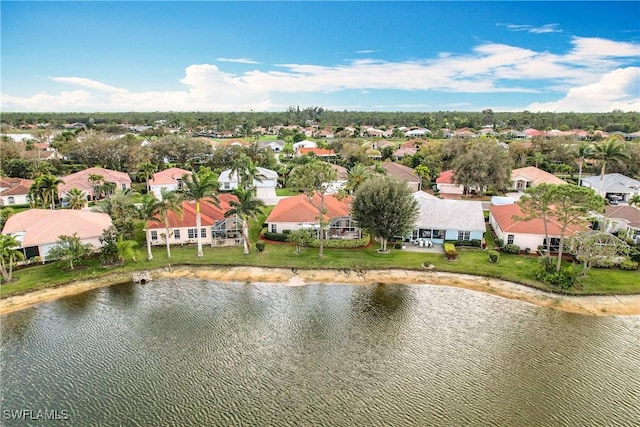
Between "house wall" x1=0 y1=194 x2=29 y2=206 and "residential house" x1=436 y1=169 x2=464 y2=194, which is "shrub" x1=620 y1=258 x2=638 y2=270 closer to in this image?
"residential house" x1=436 y1=169 x2=464 y2=194

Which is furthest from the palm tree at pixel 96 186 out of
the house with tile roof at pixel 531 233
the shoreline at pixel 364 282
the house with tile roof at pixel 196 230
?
the house with tile roof at pixel 531 233

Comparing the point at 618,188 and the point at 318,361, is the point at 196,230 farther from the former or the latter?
the point at 618,188

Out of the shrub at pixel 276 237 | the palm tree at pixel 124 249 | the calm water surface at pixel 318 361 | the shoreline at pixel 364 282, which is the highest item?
the palm tree at pixel 124 249

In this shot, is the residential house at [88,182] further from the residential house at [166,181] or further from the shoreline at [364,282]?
the shoreline at [364,282]

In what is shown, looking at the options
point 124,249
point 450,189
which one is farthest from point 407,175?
point 124,249

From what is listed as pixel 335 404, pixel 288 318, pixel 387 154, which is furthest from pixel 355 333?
pixel 387 154

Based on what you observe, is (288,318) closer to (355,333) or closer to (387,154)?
(355,333)
